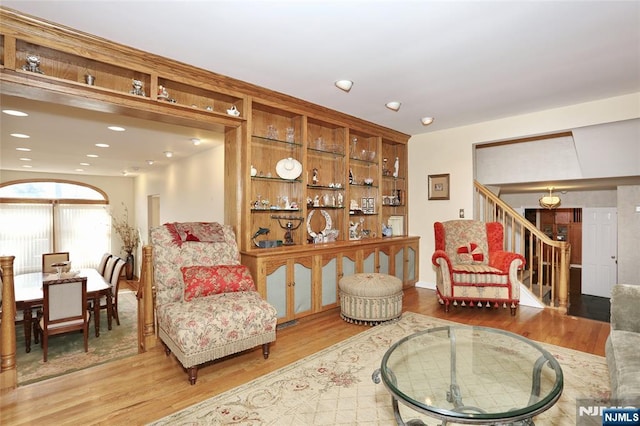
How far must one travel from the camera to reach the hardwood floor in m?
A: 2.03

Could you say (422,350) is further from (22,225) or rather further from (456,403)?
(22,225)

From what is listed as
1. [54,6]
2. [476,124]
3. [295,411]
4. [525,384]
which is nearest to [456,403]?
[525,384]

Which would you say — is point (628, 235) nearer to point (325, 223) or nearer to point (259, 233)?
point (325, 223)

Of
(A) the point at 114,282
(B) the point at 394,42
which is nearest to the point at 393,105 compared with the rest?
(B) the point at 394,42

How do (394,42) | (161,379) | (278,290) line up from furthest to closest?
(278,290), (394,42), (161,379)

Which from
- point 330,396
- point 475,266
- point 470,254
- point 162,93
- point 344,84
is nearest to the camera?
point 330,396

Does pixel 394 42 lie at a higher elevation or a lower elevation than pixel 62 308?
higher

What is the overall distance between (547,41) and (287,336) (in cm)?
349

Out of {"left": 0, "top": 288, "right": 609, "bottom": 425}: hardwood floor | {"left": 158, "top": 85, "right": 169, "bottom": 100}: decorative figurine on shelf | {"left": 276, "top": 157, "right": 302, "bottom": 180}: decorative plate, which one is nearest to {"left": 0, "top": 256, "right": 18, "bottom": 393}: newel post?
{"left": 0, "top": 288, "right": 609, "bottom": 425}: hardwood floor

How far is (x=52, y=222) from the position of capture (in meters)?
8.20

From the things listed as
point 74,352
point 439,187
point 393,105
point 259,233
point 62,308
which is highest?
point 393,105

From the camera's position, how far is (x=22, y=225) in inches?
309

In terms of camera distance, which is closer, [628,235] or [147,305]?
[147,305]

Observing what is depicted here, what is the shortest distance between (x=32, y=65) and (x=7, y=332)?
6.44ft
